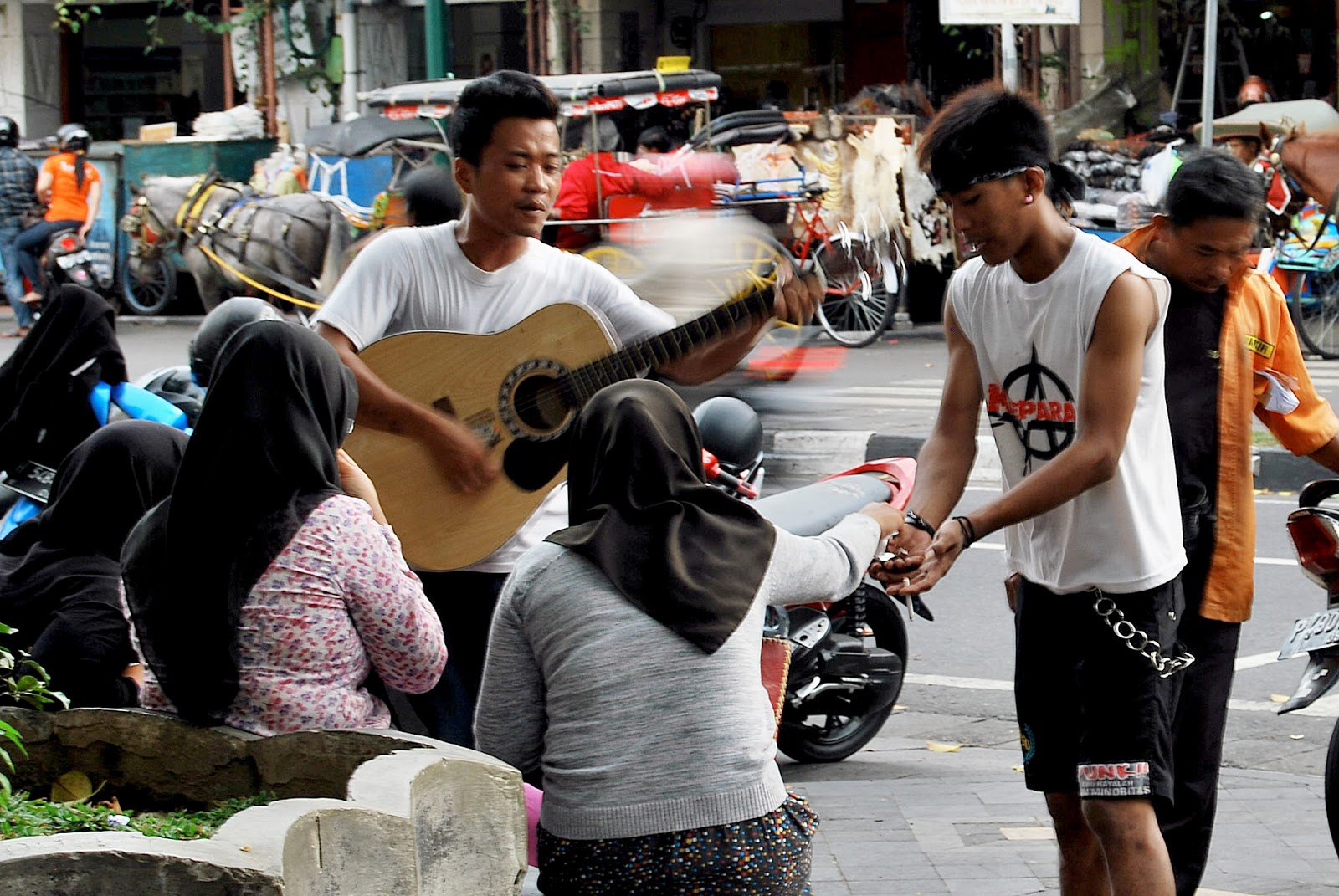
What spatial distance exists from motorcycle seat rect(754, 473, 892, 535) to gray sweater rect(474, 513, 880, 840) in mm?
1978

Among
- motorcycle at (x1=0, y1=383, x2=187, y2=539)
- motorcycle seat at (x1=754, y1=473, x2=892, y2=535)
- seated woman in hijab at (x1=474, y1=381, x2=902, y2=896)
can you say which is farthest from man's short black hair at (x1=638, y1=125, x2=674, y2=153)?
seated woman in hijab at (x1=474, y1=381, x2=902, y2=896)

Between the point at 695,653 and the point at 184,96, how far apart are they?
2420cm

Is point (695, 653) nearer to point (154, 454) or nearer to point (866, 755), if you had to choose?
point (154, 454)

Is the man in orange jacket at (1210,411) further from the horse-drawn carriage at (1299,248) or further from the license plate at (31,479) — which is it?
the horse-drawn carriage at (1299,248)

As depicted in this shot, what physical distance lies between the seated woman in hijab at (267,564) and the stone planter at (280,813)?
4.2 inches

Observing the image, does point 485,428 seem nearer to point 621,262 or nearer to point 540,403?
point 540,403

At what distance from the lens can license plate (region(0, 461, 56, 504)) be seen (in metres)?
5.42

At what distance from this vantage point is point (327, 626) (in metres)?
3.19

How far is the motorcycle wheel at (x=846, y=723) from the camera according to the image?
549cm

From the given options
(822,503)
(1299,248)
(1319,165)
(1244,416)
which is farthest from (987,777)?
(1299,248)

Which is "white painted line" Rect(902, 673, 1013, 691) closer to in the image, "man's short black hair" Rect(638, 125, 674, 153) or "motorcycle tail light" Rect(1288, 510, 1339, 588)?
"motorcycle tail light" Rect(1288, 510, 1339, 588)

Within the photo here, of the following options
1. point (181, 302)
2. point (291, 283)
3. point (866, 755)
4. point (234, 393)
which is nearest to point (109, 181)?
point (181, 302)

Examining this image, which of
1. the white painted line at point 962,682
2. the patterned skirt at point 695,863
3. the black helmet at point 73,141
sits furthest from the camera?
the black helmet at point 73,141

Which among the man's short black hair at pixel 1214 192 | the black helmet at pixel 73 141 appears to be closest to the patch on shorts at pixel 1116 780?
the man's short black hair at pixel 1214 192
